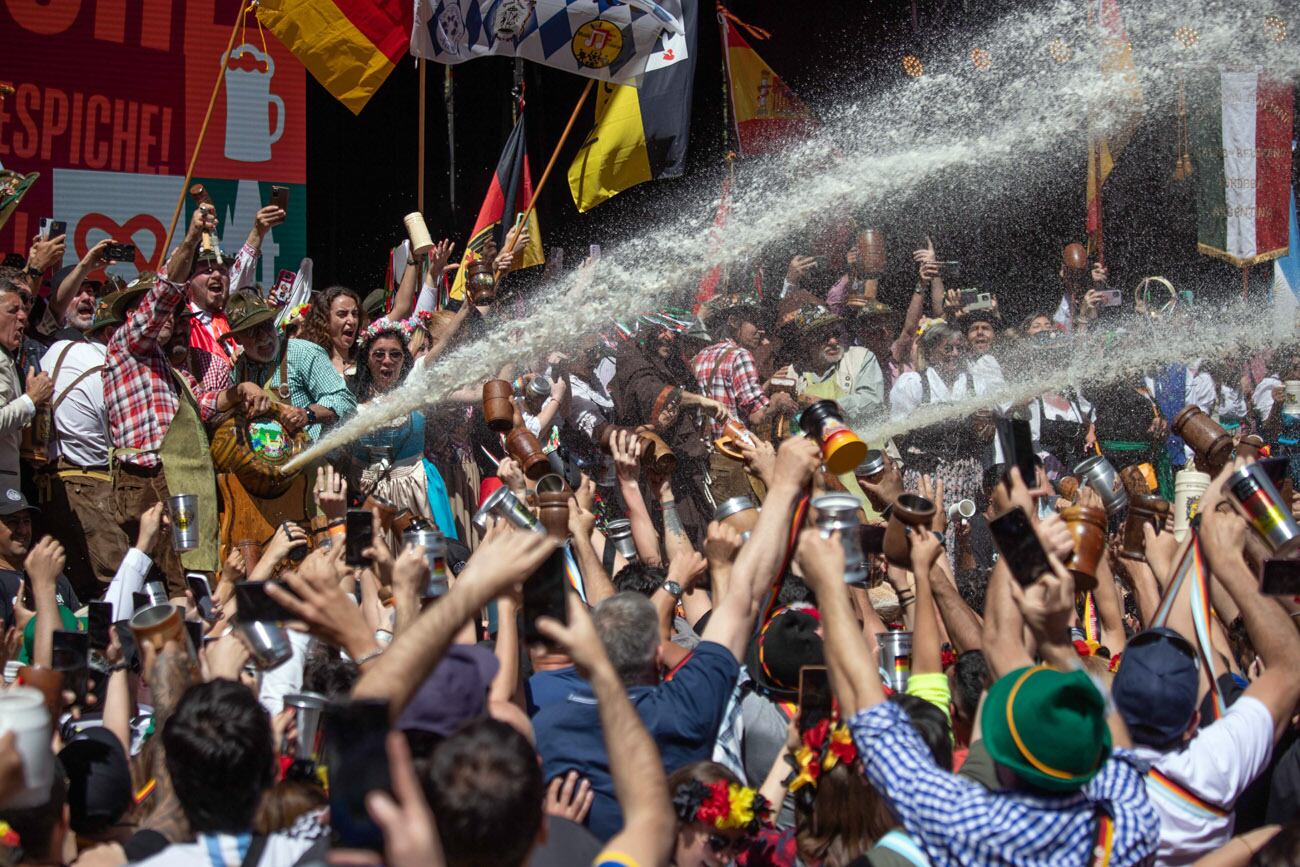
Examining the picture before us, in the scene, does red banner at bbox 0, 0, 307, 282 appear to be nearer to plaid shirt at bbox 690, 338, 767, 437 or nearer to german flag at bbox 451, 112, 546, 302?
A: german flag at bbox 451, 112, 546, 302

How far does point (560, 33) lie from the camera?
30.8 ft

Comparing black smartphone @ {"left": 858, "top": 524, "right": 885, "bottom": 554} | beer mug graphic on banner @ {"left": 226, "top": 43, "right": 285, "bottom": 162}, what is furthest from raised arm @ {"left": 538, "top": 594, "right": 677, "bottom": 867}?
beer mug graphic on banner @ {"left": 226, "top": 43, "right": 285, "bottom": 162}

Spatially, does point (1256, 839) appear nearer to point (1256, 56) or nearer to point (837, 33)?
point (1256, 56)

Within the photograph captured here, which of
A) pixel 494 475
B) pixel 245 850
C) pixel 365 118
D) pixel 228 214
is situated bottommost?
pixel 494 475

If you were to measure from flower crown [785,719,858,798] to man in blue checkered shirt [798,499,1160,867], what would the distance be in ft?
0.67

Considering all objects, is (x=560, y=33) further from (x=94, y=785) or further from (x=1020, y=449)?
(x=94, y=785)

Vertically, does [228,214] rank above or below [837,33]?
below

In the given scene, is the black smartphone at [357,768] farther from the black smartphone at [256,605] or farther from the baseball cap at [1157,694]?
the baseball cap at [1157,694]

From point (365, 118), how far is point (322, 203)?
95 centimetres

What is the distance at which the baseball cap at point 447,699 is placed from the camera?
277 centimetres

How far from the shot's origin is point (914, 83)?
42.5ft

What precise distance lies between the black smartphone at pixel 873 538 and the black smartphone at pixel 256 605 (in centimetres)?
172

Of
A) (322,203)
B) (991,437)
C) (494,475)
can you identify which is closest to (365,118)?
(322,203)

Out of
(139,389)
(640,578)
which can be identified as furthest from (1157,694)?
(139,389)
